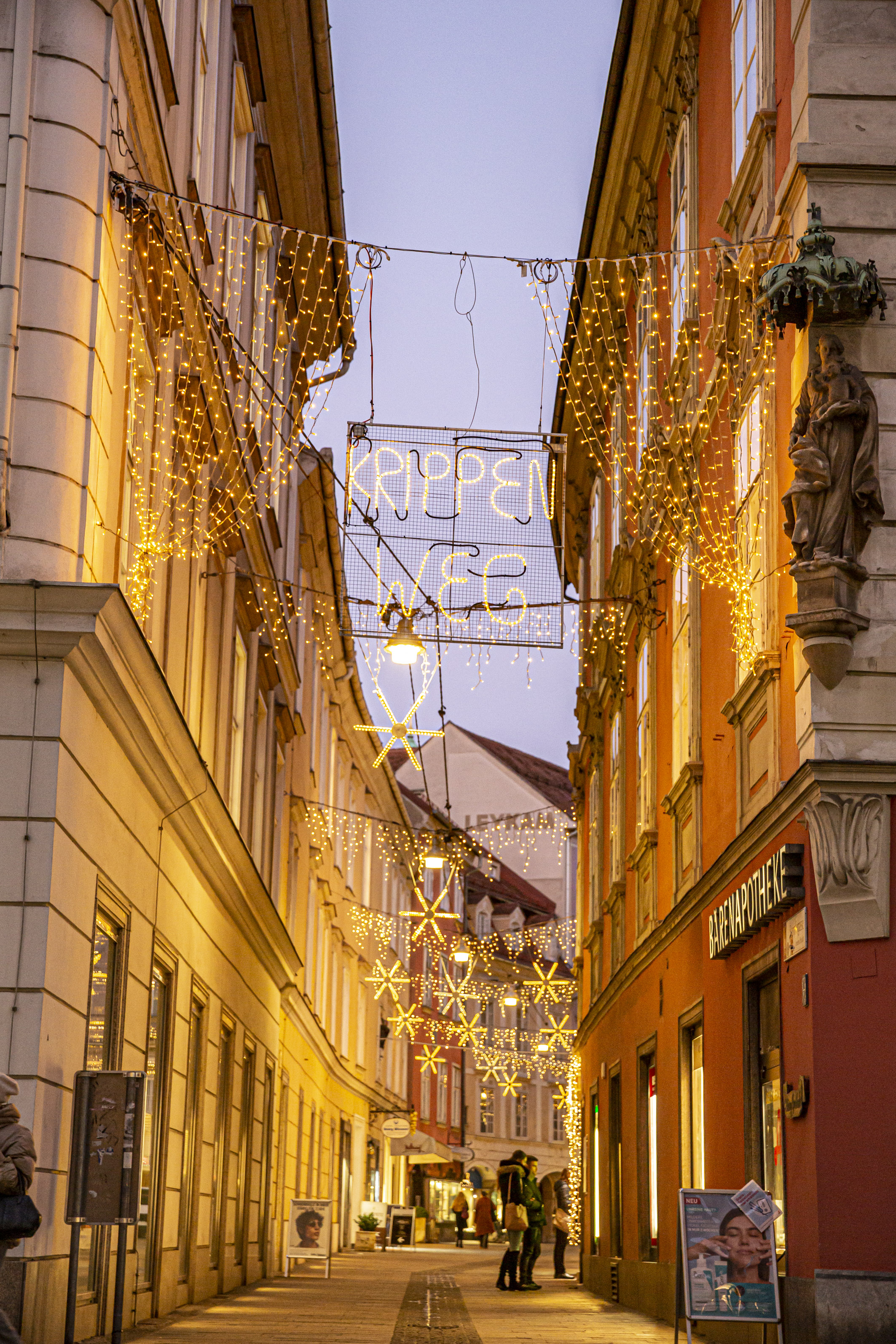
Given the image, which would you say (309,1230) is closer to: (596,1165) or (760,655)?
(596,1165)

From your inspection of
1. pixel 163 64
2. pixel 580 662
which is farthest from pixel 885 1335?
pixel 580 662

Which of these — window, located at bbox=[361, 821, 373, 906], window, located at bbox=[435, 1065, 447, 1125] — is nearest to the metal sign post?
window, located at bbox=[361, 821, 373, 906]

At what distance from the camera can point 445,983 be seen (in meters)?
62.8

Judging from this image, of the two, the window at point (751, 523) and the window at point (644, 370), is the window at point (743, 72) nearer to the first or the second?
the window at point (751, 523)

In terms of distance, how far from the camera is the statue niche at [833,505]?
34.5ft

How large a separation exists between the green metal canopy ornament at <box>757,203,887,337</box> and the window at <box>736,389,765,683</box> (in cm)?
159

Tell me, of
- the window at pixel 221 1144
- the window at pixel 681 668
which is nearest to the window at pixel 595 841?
the window at pixel 221 1144

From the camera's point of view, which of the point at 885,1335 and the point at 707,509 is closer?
the point at 885,1335

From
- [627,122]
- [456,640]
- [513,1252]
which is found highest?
[627,122]

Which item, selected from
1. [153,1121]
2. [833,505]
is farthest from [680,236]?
[153,1121]

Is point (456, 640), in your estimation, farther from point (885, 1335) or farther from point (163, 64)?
point (885, 1335)

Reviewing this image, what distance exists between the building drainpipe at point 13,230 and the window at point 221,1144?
9.16 meters

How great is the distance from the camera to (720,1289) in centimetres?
1008

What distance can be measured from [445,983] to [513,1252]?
41180 mm
